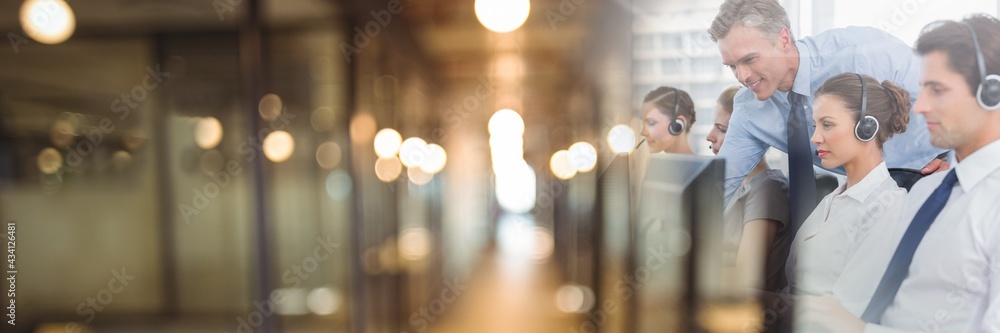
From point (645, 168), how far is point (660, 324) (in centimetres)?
101

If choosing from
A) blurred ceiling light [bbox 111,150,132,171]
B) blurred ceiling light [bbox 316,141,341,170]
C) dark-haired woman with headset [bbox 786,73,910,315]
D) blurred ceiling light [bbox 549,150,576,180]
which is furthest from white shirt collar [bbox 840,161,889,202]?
blurred ceiling light [bbox 549,150,576,180]

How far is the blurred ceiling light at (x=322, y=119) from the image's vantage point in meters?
4.46

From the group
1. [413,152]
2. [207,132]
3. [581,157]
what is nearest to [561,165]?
[581,157]

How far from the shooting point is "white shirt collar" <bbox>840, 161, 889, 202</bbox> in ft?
5.05

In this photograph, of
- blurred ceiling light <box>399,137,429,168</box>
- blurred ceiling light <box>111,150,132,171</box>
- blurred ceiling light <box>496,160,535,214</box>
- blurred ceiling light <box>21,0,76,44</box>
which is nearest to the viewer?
blurred ceiling light <box>21,0,76,44</box>

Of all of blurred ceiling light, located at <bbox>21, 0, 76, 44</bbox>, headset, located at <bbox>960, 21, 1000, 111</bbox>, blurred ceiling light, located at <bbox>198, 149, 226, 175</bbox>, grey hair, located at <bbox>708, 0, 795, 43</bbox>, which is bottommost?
blurred ceiling light, located at <bbox>198, 149, 226, 175</bbox>

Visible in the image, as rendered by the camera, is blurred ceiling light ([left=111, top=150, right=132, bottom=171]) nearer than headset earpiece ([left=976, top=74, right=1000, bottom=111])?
No

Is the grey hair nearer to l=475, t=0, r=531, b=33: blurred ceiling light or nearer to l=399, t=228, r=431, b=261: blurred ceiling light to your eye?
l=475, t=0, r=531, b=33: blurred ceiling light

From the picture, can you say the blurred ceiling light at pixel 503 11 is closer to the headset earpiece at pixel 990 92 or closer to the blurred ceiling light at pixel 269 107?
the blurred ceiling light at pixel 269 107

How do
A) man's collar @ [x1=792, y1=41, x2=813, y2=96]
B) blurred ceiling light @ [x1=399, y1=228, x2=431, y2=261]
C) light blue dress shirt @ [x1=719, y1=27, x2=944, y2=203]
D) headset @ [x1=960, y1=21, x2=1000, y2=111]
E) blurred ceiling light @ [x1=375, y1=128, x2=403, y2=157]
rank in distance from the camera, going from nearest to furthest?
headset @ [x1=960, y1=21, x2=1000, y2=111], light blue dress shirt @ [x1=719, y1=27, x2=944, y2=203], man's collar @ [x1=792, y1=41, x2=813, y2=96], blurred ceiling light @ [x1=375, y1=128, x2=403, y2=157], blurred ceiling light @ [x1=399, y1=228, x2=431, y2=261]

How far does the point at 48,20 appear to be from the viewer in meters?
3.33

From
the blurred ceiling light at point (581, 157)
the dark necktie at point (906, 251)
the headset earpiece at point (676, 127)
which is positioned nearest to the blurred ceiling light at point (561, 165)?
the blurred ceiling light at point (581, 157)

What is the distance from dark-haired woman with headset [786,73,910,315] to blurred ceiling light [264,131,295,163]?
12.0 feet

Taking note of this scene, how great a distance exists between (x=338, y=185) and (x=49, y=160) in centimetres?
187
